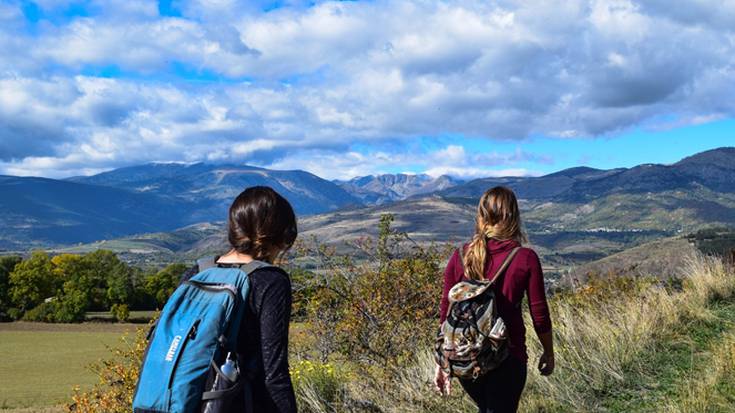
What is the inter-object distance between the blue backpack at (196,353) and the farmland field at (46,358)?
2668 centimetres

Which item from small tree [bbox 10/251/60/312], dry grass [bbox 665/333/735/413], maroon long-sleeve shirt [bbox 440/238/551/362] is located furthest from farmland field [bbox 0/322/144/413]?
maroon long-sleeve shirt [bbox 440/238/551/362]

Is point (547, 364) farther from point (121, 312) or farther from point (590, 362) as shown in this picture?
point (121, 312)

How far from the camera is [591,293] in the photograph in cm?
927

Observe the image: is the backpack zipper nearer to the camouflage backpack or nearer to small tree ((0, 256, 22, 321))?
the camouflage backpack

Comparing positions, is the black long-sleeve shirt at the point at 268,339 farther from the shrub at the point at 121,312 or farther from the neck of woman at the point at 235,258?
the shrub at the point at 121,312

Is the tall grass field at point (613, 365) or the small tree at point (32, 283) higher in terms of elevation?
the tall grass field at point (613, 365)

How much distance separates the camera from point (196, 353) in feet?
7.98

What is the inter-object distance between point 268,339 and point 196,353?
28cm

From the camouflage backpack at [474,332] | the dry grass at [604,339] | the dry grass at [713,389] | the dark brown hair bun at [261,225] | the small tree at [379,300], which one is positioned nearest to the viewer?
the dark brown hair bun at [261,225]

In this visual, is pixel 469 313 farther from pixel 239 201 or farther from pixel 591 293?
pixel 591 293

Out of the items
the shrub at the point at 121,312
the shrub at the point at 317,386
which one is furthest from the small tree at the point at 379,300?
the shrub at the point at 121,312

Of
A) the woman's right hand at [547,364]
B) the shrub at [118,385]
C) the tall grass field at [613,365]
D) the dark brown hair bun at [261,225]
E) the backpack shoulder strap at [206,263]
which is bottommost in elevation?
the shrub at [118,385]

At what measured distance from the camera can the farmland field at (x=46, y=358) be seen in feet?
105

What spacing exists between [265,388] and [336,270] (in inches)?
248
